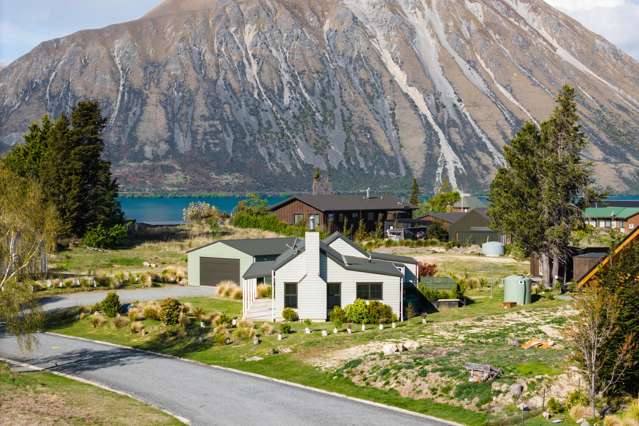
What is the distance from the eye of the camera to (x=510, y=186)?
5666 cm

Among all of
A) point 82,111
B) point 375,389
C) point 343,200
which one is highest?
point 82,111

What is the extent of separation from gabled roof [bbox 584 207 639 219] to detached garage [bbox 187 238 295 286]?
81247 mm

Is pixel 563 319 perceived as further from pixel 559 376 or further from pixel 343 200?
pixel 343 200

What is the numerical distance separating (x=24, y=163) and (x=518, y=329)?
222ft

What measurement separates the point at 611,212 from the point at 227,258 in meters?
88.4

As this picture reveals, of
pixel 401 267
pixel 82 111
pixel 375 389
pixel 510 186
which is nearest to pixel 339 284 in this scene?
pixel 401 267

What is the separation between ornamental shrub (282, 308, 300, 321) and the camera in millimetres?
41375

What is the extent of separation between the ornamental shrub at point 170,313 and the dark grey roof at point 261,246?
15796 millimetres

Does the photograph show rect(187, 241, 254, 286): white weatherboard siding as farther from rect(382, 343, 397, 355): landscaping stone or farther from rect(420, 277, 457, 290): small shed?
rect(382, 343, 397, 355): landscaping stone

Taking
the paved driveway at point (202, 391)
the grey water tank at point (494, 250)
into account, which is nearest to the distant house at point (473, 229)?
the grey water tank at point (494, 250)

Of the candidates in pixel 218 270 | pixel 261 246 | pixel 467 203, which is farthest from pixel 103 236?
pixel 467 203

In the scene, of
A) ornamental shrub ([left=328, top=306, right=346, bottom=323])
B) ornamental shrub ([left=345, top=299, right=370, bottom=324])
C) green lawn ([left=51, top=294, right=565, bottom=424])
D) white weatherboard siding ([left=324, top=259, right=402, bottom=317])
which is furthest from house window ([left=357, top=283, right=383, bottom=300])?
green lawn ([left=51, top=294, right=565, bottom=424])

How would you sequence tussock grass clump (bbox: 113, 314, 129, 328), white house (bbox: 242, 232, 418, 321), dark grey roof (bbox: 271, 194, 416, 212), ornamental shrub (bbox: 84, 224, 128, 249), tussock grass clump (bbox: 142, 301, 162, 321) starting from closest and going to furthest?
1. tussock grass clump (bbox: 113, 314, 129, 328)
2. tussock grass clump (bbox: 142, 301, 162, 321)
3. white house (bbox: 242, 232, 418, 321)
4. ornamental shrub (bbox: 84, 224, 128, 249)
5. dark grey roof (bbox: 271, 194, 416, 212)

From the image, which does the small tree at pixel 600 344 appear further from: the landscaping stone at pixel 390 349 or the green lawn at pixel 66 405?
the green lawn at pixel 66 405
